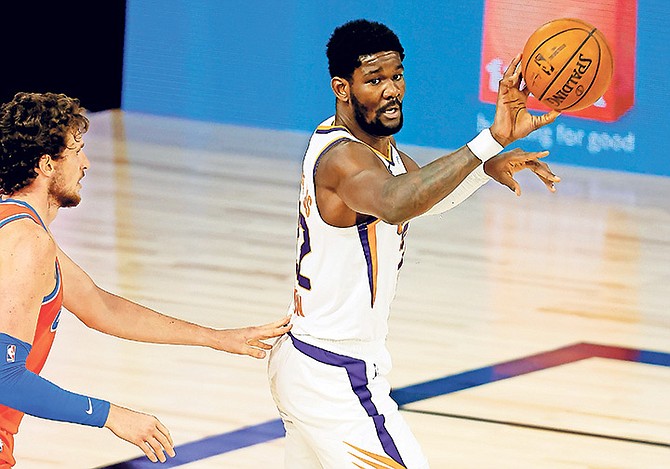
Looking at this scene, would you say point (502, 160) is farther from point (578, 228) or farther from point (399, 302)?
point (578, 228)

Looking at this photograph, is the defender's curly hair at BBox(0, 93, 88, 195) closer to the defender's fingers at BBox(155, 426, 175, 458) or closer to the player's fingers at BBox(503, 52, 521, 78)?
the defender's fingers at BBox(155, 426, 175, 458)

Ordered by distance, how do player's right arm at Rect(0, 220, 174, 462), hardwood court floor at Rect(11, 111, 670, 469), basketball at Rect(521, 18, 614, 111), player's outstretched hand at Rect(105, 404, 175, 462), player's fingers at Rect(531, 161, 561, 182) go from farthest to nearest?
hardwood court floor at Rect(11, 111, 670, 469), player's fingers at Rect(531, 161, 561, 182), basketball at Rect(521, 18, 614, 111), player's outstretched hand at Rect(105, 404, 175, 462), player's right arm at Rect(0, 220, 174, 462)

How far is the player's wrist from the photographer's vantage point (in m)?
3.48

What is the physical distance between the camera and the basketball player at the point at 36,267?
10.6ft

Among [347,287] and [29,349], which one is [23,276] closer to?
[29,349]

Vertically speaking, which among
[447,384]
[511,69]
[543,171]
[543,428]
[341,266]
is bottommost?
[543,428]

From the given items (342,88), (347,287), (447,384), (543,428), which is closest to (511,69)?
(342,88)

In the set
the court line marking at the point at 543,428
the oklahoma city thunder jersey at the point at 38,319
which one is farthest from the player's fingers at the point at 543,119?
the court line marking at the point at 543,428

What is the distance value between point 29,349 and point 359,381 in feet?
3.33

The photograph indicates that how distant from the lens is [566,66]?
13.3 ft

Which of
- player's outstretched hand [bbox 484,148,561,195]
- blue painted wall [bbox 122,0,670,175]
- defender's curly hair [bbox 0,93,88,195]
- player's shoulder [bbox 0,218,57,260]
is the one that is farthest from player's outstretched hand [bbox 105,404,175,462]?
blue painted wall [bbox 122,0,670,175]

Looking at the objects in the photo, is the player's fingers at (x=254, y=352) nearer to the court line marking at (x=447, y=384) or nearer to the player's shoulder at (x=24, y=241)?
the player's shoulder at (x=24, y=241)

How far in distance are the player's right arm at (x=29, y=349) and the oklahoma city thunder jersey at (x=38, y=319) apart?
1.4 inches

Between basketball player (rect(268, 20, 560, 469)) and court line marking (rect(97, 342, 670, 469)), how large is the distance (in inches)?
60.1
